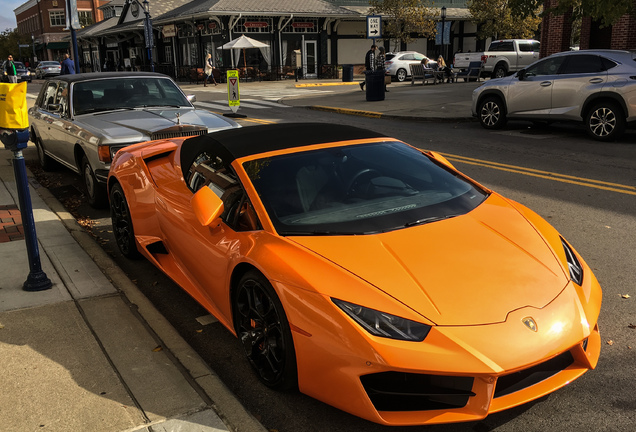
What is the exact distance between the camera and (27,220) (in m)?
4.75

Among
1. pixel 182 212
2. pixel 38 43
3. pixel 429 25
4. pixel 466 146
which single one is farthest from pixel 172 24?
pixel 38 43

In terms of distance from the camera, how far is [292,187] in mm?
3898

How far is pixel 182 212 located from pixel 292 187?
1.10m

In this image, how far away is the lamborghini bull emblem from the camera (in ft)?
9.46

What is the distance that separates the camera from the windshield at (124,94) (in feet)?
28.2

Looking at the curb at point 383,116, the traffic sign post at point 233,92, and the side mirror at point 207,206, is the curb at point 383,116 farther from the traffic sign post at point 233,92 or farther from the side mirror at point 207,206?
the side mirror at point 207,206

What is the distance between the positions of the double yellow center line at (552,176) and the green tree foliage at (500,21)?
3715cm

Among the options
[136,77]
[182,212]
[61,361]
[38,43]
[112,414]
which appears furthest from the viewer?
[38,43]

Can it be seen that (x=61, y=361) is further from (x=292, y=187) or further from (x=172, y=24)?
(x=172, y=24)

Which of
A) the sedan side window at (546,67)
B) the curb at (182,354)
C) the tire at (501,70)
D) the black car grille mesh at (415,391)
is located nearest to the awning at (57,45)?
the tire at (501,70)

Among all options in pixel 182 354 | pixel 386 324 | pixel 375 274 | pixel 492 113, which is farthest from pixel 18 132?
pixel 492 113

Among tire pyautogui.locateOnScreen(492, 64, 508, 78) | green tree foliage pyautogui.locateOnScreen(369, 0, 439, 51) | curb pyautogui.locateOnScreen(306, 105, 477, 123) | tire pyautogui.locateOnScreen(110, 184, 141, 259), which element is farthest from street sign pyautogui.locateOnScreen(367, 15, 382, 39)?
tire pyautogui.locateOnScreen(110, 184, 141, 259)

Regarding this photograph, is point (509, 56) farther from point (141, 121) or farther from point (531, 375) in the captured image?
point (531, 375)

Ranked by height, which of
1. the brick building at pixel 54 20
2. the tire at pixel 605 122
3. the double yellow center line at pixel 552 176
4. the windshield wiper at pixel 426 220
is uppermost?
the brick building at pixel 54 20
